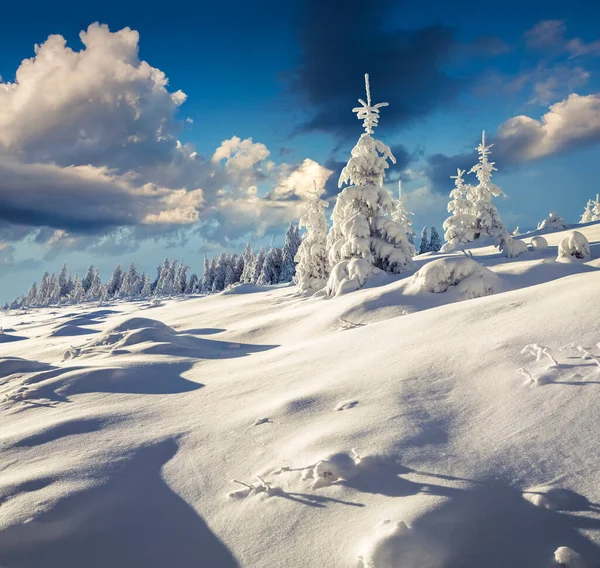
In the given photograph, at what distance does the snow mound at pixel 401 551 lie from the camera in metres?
2.29

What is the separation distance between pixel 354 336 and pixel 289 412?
3.46 meters

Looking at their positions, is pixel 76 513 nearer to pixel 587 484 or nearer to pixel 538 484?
pixel 538 484

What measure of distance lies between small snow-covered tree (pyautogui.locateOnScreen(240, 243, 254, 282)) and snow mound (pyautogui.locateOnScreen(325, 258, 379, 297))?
55775 millimetres

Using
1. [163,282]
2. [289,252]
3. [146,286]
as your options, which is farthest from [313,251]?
[146,286]

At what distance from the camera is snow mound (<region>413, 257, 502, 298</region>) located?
1185cm

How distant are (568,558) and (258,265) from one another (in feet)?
229

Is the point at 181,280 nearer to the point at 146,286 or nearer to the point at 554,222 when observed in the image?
the point at 146,286

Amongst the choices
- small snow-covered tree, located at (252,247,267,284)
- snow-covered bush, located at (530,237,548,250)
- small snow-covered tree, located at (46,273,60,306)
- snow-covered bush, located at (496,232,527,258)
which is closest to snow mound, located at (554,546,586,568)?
snow-covered bush, located at (496,232,527,258)

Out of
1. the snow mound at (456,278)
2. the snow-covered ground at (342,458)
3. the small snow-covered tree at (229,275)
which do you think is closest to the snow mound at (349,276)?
the snow mound at (456,278)

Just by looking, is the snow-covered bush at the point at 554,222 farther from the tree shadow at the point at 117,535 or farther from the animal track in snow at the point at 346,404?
Result: the tree shadow at the point at 117,535

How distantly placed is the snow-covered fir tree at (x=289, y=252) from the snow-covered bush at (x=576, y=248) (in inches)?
2055

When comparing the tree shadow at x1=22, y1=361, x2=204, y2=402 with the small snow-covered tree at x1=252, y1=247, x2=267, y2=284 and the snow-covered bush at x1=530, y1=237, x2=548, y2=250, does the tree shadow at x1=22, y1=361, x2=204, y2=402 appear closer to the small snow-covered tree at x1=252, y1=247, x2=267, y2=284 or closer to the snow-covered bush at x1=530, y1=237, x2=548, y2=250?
the snow-covered bush at x1=530, y1=237, x2=548, y2=250

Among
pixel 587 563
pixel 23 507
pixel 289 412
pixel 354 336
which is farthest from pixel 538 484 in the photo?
pixel 354 336

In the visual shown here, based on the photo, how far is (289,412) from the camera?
183 inches
